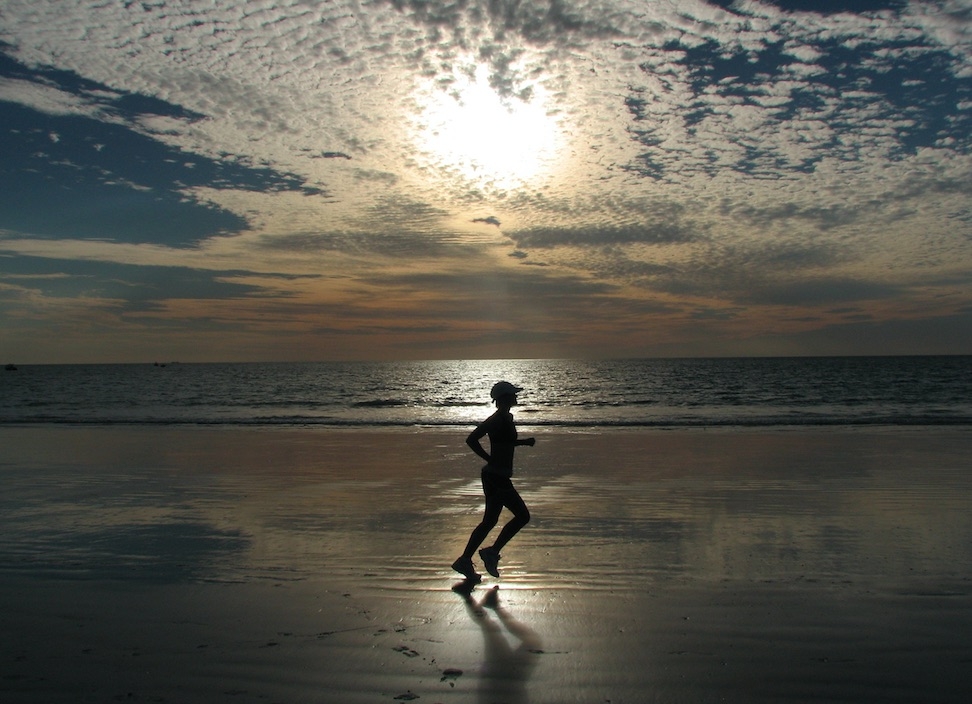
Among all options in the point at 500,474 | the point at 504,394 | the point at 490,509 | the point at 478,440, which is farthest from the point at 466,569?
the point at 504,394

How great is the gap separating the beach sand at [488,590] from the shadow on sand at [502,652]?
21 millimetres

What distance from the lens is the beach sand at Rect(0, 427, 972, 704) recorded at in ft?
14.3

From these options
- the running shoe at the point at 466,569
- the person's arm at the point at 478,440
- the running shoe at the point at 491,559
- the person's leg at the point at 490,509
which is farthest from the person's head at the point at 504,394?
the running shoe at the point at 466,569

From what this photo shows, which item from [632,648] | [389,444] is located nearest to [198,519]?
[632,648]

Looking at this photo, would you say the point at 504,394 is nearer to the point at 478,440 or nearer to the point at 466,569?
the point at 478,440

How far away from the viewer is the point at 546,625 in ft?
17.3

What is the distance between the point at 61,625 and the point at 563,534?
4.99m

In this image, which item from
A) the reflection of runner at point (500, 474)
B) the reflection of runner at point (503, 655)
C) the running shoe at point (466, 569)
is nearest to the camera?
the reflection of runner at point (503, 655)

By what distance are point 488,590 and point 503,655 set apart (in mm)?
1402

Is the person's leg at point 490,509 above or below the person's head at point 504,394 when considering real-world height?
below

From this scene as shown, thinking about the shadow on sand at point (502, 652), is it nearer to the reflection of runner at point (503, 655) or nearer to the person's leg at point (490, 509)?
the reflection of runner at point (503, 655)

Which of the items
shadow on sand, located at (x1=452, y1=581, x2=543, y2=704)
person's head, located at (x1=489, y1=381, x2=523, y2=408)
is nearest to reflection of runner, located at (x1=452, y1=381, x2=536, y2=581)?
person's head, located at (x1=489, y1=381, x2=523, y2=408)

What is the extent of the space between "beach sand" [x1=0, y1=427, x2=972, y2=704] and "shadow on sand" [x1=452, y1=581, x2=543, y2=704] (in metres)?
0.02

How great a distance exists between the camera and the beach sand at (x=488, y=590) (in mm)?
4363
